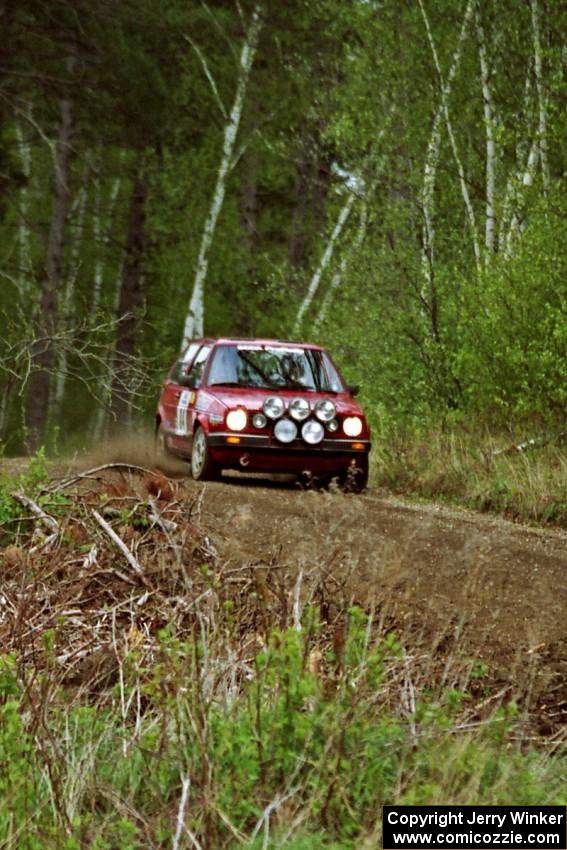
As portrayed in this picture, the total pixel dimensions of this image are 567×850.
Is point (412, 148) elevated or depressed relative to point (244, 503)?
elevated

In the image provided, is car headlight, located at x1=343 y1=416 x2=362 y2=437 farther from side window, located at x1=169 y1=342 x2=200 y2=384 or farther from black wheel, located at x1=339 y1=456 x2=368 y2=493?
side window, located at x1=169 y1=342 x2=200 y2=384

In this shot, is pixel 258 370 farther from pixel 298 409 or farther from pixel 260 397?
pixel 298 409

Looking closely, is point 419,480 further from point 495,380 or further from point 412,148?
point 412,148

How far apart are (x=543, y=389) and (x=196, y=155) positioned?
23707 millimetres

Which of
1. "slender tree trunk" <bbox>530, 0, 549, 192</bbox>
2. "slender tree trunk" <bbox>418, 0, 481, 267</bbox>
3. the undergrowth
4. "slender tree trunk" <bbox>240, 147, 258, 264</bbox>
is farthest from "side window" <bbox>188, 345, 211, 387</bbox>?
"slender tree trunk" <bbox>240, 147, 258, 264</bbox>

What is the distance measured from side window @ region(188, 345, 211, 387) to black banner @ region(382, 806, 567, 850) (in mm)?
11175

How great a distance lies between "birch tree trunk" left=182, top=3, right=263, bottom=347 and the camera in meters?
33.2

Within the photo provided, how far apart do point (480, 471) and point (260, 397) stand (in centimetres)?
272

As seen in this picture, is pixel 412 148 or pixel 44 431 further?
pixel 44 431


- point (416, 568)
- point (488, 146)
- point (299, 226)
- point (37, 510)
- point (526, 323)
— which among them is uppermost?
point (488, 146)

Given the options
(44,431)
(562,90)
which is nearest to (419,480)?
(562,90)

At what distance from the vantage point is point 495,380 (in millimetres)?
17281

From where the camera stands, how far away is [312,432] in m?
15.5

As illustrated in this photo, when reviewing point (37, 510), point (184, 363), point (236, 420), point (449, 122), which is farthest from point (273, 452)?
point (449, 122)
